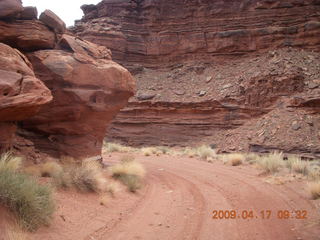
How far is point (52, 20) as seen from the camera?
37.8 ft

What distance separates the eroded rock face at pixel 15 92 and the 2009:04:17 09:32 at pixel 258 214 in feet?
17.1

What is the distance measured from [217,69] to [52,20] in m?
24.4

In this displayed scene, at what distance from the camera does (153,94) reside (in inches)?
1261

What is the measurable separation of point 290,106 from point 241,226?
21.4 metres

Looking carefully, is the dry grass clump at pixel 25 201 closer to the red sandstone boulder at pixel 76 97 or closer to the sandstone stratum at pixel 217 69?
the red sandstone boulder at pixel 76 97

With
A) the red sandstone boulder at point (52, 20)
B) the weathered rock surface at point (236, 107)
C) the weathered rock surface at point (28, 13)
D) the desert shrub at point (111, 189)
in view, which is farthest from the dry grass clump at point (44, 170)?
the weathered rock surface at point (236, 107)

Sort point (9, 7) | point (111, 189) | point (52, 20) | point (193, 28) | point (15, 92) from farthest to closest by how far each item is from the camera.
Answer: point (193, 28), point (52, 20), point (9, 7), point (111, 189), point (15, 92)

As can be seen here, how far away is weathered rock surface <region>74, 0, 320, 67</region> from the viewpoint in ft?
106

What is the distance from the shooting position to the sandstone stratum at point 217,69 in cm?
2530

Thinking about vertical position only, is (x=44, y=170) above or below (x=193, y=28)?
below

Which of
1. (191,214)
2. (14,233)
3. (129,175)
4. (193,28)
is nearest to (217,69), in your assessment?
(193,28)

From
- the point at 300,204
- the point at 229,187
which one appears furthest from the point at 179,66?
→ the point at 300,204

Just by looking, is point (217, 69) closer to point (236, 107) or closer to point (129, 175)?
point (236, 107)

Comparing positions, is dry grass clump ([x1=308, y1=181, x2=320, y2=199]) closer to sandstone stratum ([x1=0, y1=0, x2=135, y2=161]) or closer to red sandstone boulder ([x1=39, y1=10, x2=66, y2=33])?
sandstone stratum ([x1=0, y1=0, x2=135, y2=161])
